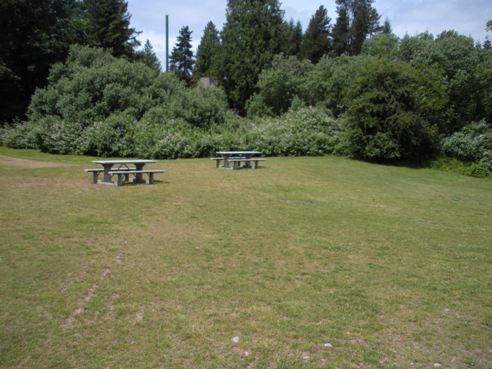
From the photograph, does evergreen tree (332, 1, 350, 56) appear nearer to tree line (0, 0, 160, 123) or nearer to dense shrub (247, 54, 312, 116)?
dense shrub (247, 54, 312, 116)

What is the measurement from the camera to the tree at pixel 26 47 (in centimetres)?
3083

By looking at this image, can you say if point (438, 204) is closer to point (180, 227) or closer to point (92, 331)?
point (180, 227)

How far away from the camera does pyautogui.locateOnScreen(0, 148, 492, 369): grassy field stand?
337 centimetres

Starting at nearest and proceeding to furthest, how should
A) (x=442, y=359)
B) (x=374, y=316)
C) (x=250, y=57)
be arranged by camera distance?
(x=442, y=359) < (x=374, y=316) < (x=250, y=57)

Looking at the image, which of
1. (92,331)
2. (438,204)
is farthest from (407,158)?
(92,331)

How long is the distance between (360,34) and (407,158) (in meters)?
37.1

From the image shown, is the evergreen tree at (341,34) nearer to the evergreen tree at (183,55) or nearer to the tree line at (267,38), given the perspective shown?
the tree line at (267,38)

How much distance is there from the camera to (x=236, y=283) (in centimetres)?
473

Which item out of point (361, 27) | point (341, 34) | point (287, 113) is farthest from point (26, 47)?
point (361, 27)

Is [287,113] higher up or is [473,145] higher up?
[287,113]

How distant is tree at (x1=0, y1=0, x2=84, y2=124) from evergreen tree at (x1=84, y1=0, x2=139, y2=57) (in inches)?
116

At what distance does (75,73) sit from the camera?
2469 centimetres

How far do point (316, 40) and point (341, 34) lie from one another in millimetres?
3648

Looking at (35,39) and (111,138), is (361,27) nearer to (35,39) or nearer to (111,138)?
(35,39)
